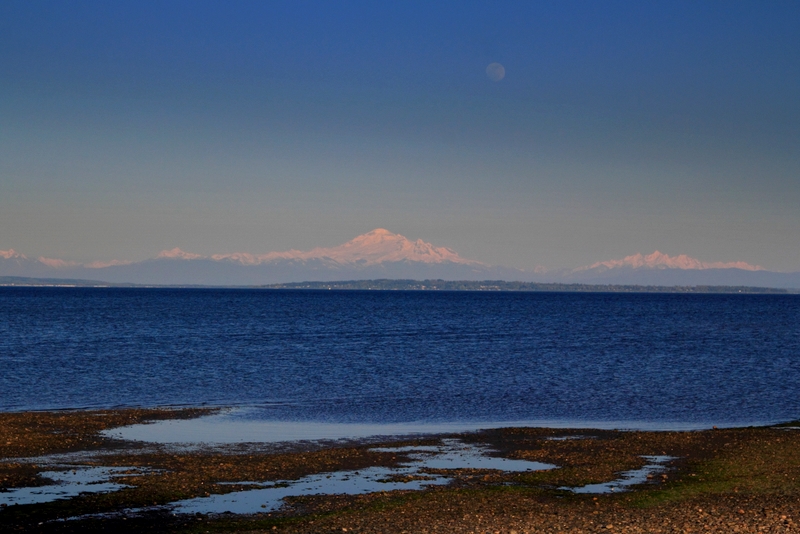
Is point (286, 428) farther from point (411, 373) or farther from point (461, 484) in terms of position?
point (411, 373)

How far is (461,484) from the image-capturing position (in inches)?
946

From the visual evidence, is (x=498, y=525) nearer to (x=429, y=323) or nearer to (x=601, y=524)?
(x=601, y=524)

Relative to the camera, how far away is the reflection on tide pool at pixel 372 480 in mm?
21406

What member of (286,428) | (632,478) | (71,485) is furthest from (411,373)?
(71,485)

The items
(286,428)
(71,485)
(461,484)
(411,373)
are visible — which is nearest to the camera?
(71,485)

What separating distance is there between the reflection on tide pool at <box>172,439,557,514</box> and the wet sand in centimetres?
55

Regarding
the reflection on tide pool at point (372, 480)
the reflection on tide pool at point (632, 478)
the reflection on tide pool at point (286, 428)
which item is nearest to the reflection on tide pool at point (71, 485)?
the reflection on tide pool at point (372, 480)

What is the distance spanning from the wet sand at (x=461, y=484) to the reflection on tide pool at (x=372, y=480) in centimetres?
55

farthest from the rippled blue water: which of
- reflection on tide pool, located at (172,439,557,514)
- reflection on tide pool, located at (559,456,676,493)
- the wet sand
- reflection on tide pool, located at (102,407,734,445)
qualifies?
reflection on tide pool, located at (559,456,676,493)

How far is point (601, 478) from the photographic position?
25.2 metres

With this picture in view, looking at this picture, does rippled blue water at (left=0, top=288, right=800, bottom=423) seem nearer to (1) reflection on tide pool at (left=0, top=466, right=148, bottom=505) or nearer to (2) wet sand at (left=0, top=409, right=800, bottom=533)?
(2) wet sand at (left=0, top=409, right=800, bottom=533)

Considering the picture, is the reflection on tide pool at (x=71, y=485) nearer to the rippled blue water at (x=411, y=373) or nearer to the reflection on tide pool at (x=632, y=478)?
the reflection on tide pool at (x=632, y=478)

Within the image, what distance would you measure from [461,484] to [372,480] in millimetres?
2826

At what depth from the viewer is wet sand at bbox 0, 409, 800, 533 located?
18.9 meters
